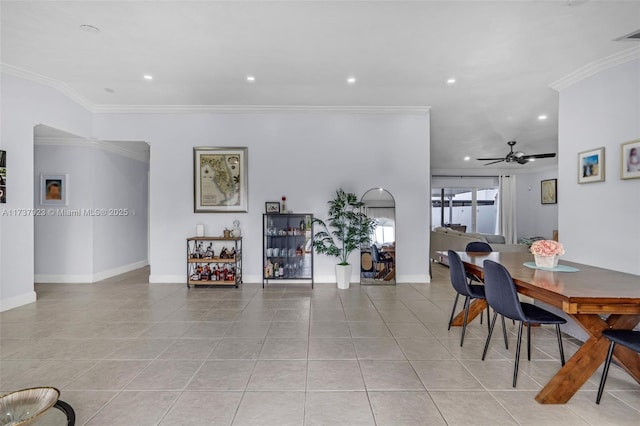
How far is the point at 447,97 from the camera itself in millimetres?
4719

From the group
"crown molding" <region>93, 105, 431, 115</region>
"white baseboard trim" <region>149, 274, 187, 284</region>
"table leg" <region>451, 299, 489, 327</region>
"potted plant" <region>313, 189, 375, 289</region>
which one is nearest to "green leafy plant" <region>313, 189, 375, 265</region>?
"potted plant" <region>313, 189, 375, 289</region>

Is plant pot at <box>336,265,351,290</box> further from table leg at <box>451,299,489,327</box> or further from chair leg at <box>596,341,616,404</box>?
chair leg at <box>596,341,616,404</box>

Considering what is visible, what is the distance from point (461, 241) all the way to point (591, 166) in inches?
140

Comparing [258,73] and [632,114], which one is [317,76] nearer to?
[258,73]

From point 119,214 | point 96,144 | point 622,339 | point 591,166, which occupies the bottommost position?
point 622,339

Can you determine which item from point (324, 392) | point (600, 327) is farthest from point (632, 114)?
point (324, 392)

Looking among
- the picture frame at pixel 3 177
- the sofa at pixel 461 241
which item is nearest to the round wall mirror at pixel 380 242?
the sofa at pixel 461 241

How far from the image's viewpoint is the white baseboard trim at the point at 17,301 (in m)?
3.80

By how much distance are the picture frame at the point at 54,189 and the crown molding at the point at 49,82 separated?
133 cm

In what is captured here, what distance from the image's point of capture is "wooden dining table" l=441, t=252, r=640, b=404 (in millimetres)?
1770

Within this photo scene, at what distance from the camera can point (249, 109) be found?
5168mm

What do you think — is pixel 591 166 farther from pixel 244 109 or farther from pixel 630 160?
pixel 244 109

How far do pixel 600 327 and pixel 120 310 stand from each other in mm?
4712

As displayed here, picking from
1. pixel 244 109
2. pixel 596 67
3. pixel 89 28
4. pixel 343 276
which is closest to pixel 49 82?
pixel 89 28
